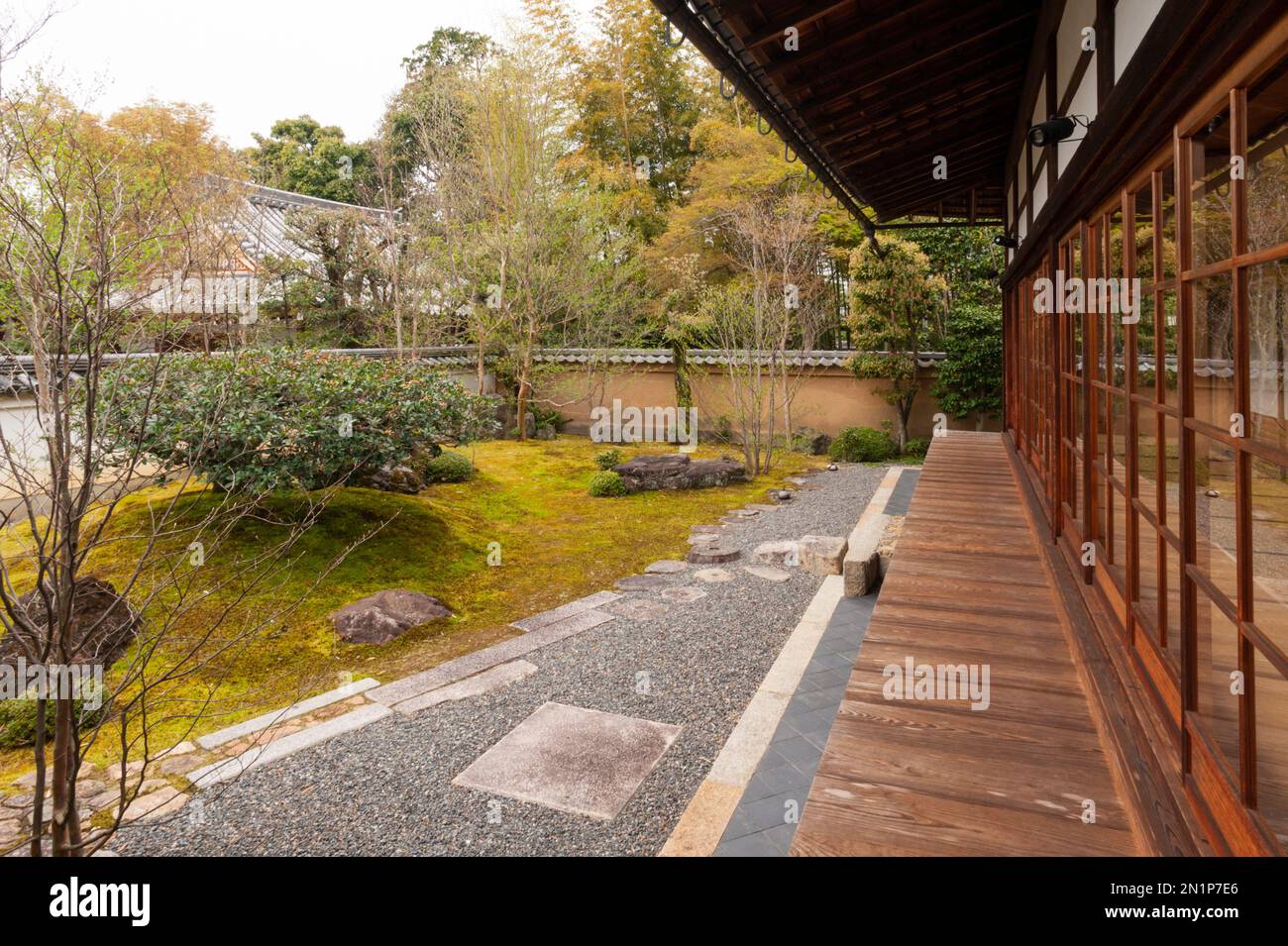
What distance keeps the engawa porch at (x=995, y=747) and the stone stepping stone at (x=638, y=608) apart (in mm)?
2846

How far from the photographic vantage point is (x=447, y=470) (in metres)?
10.7

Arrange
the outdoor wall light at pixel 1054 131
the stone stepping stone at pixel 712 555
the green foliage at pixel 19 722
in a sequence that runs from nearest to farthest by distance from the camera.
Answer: the outdoor wall light at pixel 1054 131 < the green foliage at pixel 19 722 < the stone stepping stone at pixel 712 555

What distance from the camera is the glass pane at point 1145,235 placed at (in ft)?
7.11

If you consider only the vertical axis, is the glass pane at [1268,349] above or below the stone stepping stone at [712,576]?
above

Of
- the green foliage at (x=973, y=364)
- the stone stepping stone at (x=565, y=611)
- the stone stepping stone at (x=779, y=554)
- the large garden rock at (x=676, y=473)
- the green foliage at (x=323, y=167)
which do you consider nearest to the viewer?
the stone stepping stone at (x=565, y=611)

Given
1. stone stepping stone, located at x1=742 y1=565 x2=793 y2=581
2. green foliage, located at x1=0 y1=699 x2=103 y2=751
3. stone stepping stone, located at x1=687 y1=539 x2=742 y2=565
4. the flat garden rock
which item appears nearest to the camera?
green foliage, located at x1=0 y1=699 x2=103 y2=751

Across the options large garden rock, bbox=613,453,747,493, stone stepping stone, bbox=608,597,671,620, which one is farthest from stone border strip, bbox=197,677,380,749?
large garden rock, bbox=613,453,747,493

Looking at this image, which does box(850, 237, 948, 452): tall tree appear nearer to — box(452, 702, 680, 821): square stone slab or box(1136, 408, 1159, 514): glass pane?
box(452, 702, 680, 821): square stone slab

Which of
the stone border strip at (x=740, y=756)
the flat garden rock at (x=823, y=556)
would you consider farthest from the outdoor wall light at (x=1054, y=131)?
the flat garden rock at (x=823, y=556)

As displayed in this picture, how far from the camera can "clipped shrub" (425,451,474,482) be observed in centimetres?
1069

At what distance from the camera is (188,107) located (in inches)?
583

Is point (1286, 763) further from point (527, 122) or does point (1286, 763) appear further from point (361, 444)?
point (527, 122)

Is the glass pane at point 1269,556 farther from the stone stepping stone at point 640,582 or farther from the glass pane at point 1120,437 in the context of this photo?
the stone stepping stone at point 640,582

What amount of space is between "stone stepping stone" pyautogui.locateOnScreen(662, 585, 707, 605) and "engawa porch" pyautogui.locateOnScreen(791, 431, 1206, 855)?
3.09 m
